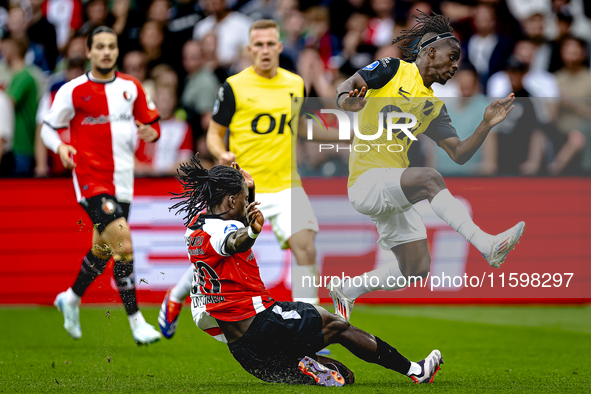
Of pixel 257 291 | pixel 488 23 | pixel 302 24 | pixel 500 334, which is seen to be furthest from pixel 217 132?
pixel 488 23

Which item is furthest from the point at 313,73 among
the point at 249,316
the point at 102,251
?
the point at 249,316

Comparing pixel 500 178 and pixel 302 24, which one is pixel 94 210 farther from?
pixel 302 24

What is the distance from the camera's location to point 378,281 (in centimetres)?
467

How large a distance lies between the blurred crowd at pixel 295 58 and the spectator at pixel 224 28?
16mm

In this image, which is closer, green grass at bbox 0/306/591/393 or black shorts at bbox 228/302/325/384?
black shorts at bbox 228/302/325/384

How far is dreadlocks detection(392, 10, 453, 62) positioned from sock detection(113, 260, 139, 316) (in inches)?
105

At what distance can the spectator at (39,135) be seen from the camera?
8.70 meters

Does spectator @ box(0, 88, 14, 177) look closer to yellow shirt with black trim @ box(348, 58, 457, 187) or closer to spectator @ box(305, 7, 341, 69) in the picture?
spectator @ box(305, 7, 341, 69)

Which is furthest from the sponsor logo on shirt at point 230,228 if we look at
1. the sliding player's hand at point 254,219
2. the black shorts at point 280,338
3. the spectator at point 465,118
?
the spectator at point 465,118

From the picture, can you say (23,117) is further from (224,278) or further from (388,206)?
(388,206)

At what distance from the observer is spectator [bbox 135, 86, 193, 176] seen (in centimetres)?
906

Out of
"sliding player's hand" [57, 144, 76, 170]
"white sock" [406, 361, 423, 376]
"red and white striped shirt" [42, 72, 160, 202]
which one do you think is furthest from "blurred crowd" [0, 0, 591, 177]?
"white sock" [406, 361, 423, 376]

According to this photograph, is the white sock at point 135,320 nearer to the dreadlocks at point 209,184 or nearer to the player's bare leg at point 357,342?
the dreadlocks at point 209,184

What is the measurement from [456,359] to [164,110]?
16.8 feet
